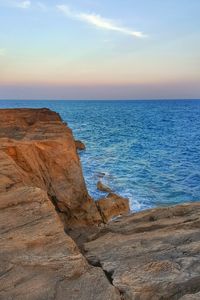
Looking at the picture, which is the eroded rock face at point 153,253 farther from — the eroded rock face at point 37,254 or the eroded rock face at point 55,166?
the eroded rock face at point 55,166

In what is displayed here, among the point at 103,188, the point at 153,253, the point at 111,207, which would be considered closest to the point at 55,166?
the point at 111,207

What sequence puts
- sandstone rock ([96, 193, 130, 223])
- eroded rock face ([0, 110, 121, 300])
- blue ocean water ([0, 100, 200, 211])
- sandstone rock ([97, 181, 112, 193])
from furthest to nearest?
sandstone rock ([97, 181, 112, 193]) → blue ocean water ([0, 100, 200, 211]) → sandstone rock ([96, 193, 130, 223]) → eroded rock face ([0, 110, 121, 300])

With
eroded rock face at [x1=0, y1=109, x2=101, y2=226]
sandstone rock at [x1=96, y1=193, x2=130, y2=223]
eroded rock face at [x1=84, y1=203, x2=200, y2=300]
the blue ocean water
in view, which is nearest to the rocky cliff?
eroded rock face at [x1=84, y1=203, x2=200, y2=300]

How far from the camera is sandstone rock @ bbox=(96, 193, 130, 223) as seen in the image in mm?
19812

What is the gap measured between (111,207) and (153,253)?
13.8 m

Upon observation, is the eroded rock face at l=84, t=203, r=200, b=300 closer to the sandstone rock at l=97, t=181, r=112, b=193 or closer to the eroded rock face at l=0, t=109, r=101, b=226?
the eroded rock face at l=0, t=109, r=101, b=226

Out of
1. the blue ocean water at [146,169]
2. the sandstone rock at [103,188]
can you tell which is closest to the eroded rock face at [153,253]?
the blue ocean water at [146,169]

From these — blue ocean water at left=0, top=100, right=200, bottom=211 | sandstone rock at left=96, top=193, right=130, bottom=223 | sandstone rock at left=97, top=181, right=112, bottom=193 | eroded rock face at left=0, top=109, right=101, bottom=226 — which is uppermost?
eroded rock face at left=0, top=109, right=101, bottom=226

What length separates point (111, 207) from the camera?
2038cm

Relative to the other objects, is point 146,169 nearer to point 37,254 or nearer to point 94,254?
point 94,254

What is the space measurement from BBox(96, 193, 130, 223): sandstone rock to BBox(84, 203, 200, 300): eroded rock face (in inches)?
426

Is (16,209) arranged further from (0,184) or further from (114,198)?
(114,198)

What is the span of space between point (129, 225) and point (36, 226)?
235 centimetres

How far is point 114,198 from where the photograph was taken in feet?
69.7
